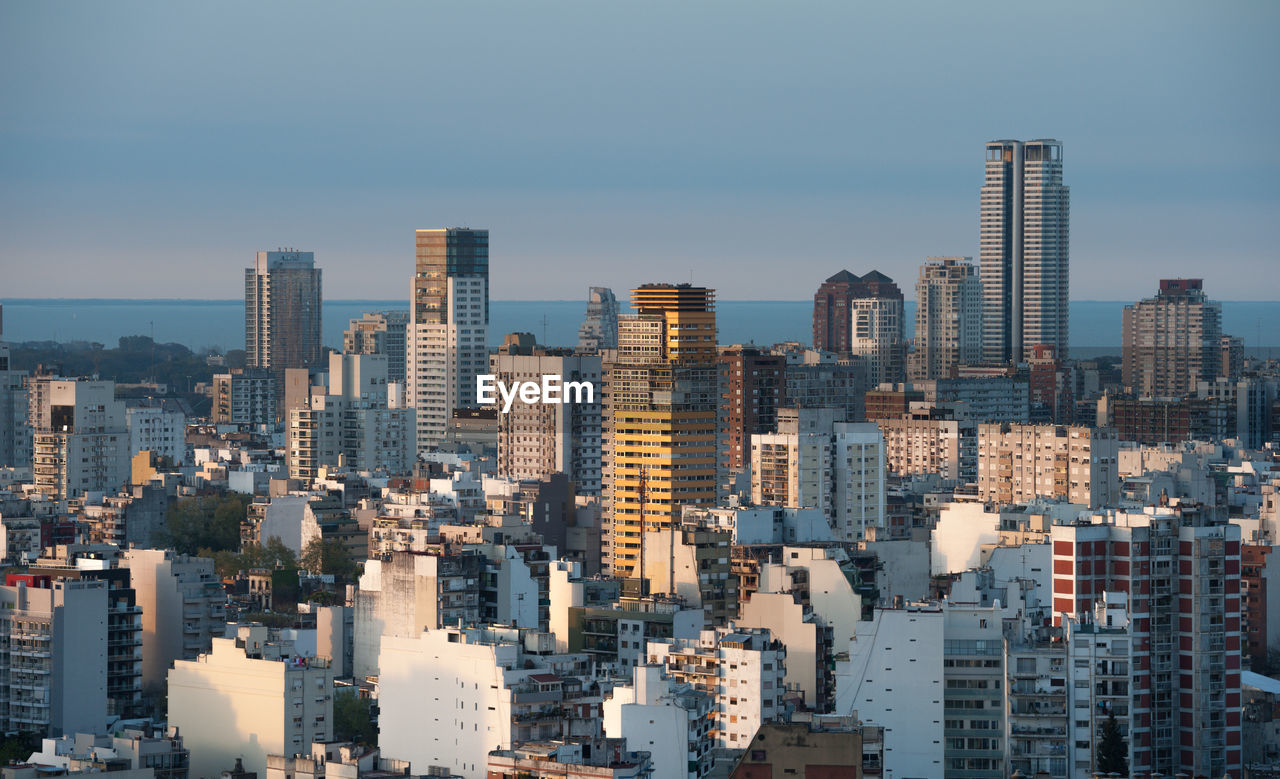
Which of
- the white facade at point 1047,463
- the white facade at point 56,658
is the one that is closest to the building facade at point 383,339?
the white facade at point 1047,463

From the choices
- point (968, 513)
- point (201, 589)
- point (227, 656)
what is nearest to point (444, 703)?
point (227, 656)

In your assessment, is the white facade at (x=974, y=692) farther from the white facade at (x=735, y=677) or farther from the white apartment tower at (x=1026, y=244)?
the white apartment tower at (x=1026, y=244)

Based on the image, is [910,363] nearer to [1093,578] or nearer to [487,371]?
[487,371]

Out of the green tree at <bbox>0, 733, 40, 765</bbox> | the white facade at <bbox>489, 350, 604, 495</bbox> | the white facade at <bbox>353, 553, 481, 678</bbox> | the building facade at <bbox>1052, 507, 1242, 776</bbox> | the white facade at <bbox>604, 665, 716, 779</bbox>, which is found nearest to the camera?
the white facade at <bbox>604, 665, 716, 779</bbox>

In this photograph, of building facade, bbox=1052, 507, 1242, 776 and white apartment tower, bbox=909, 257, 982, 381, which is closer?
building facade, bbox=1052, 507, 1242, 776

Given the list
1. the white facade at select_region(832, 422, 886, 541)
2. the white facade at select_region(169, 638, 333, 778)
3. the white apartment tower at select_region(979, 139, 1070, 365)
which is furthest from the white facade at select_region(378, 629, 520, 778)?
the white apartment tower at select_region(979, 139, 1070, 365)

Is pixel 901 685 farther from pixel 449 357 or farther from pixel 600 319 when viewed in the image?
pixel 600 319

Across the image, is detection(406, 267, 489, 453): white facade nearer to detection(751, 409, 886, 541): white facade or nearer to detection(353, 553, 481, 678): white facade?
detection(751, 409, 886, 541): white facade
